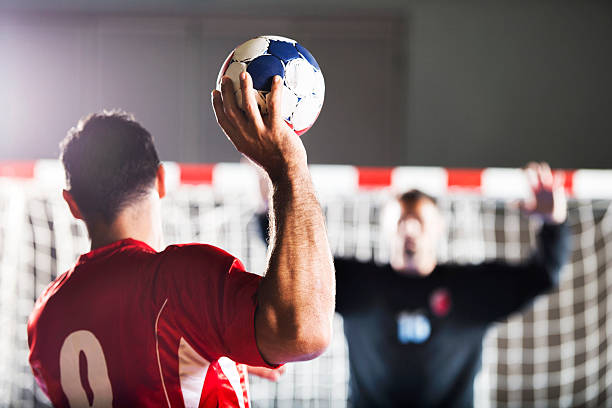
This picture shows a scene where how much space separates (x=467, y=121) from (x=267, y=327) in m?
5.96

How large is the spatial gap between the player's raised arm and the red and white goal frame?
199cm

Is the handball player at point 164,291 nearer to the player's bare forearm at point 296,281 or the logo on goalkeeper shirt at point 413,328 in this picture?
the player's bare forearm at point 296,281

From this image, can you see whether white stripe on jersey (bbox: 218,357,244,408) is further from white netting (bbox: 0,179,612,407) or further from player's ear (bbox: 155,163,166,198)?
white netting (bbox: 0,179,612,407)

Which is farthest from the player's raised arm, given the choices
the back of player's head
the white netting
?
the white netting

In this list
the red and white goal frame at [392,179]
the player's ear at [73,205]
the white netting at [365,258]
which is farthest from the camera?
the white netting at [365,258]

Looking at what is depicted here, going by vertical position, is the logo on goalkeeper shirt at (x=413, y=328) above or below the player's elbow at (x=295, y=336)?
below

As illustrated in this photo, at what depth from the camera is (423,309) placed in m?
2.85

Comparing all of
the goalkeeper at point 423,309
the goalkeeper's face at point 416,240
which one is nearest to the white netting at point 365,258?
the goalkeeper's face at point 416,240

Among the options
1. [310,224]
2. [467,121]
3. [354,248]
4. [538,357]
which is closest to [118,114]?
[310,224]

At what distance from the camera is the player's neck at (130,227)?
4.36 feet

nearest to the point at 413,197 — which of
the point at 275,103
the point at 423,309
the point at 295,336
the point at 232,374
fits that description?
the point at 423,309

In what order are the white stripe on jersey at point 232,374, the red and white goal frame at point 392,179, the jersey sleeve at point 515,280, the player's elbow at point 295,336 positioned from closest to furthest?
the player's elbow at point 295,336
the white stripe on jersey at point 232,374
the jersey sleeve at point 515,280
the red and white goal frame at point 392,179

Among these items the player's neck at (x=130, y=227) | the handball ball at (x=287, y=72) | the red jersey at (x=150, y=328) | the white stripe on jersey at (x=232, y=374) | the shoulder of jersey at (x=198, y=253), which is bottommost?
the white stripe on jersey at (x=232, y=374)

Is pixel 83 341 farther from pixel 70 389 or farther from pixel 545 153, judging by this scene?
pixel 545 153
